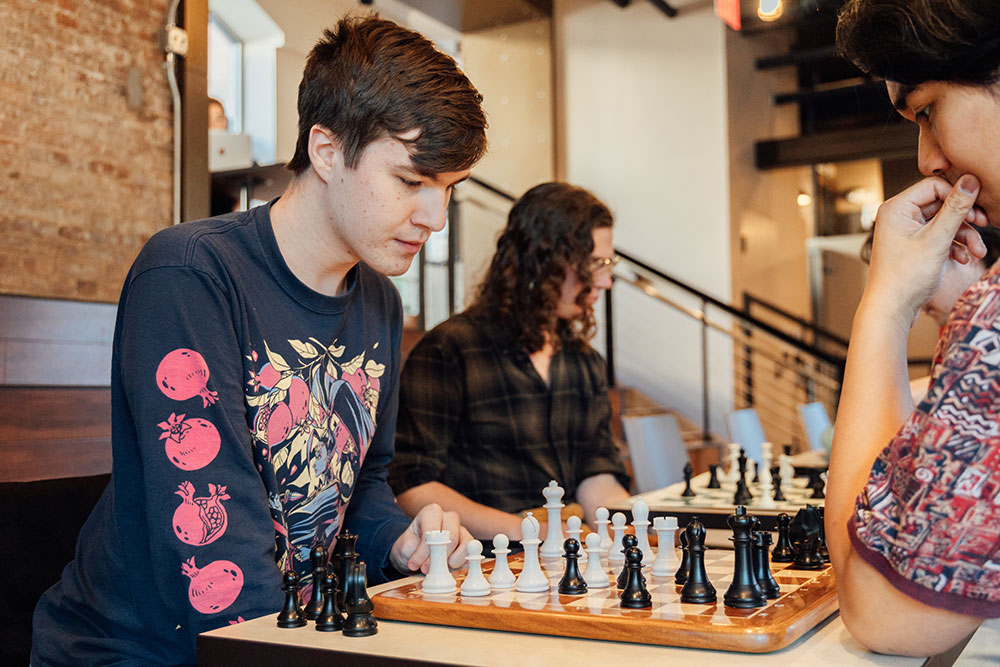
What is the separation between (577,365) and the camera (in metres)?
2.67

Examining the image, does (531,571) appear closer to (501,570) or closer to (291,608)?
(501,570)

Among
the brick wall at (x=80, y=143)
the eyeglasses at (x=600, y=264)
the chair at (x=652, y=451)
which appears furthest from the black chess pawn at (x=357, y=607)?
the brick wall at (x=80, y=143)

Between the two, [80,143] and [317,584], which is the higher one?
[80,143]

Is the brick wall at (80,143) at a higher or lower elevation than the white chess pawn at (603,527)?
higher

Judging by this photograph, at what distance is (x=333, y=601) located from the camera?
101 cm

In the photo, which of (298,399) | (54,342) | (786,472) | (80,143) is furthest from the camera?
(80,143)

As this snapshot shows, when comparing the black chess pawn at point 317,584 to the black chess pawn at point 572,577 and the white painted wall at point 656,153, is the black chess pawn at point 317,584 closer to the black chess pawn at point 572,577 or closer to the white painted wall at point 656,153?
the black chess pawn at point 572,577

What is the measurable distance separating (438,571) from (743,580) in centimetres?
36

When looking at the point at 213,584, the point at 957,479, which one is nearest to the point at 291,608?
the point at 213,584

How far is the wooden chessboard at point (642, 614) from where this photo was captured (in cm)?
89

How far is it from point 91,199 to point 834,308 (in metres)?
7.45

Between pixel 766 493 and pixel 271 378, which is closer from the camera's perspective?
pixel 271 378

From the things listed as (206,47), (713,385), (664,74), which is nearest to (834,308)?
(713,385)

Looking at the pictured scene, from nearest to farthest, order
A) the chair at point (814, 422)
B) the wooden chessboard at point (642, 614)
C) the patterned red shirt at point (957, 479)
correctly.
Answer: the patterned red shirt at point (957, 479) < the wooden chessboard at point (642, 614) < the chair at point (814, 422)
